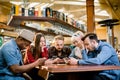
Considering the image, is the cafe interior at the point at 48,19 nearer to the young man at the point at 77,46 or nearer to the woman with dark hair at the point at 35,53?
the woman with dark hair at the point at 35,53

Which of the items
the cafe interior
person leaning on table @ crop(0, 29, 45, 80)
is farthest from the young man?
person leaning on table @ crop(0, 29, 45, 80)

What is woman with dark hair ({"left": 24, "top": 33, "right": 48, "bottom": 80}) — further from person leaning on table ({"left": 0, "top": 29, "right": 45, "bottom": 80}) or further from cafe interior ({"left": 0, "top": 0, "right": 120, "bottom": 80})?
person leaning on table ({"left": 0, "top": 29, "right": 45, "bottom": 80})

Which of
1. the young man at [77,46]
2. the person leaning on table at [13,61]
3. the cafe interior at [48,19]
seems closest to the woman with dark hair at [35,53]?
the young man at [77,46]

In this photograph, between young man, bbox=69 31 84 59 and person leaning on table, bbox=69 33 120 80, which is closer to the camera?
person leaning on table, bbox=69 33 120 80

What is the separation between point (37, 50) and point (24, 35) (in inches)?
46.6

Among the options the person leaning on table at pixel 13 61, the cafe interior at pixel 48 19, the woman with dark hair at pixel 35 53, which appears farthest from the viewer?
the cafe interior at pixel 48 19

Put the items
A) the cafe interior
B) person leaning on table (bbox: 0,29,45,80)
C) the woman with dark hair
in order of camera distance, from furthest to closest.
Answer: the cafe interior
the woman with dark hair
person leaning on table (bbox: 0,29,45,80)

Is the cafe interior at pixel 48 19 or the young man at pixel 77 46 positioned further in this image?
the cafe interior at pixel 48 19

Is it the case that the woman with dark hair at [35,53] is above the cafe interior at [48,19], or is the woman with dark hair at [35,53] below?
below

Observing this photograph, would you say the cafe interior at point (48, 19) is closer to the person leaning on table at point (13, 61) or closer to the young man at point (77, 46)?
the person leaning on table at point (13, 61)

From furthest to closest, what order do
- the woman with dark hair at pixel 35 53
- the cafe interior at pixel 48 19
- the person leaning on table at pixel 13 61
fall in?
the cafe interior at pixel 48 19
the woman with dark hair at pixel 35 53
the person leaning on table at pixel 13 61

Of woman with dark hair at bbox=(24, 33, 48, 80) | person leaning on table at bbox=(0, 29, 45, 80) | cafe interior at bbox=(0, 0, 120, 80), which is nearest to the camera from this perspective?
person leaning on table at bbox=(0, 29, 45, 80)

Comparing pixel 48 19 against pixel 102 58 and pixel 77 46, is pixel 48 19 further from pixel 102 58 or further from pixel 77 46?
pixel 102 58

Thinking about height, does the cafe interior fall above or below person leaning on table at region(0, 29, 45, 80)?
above
